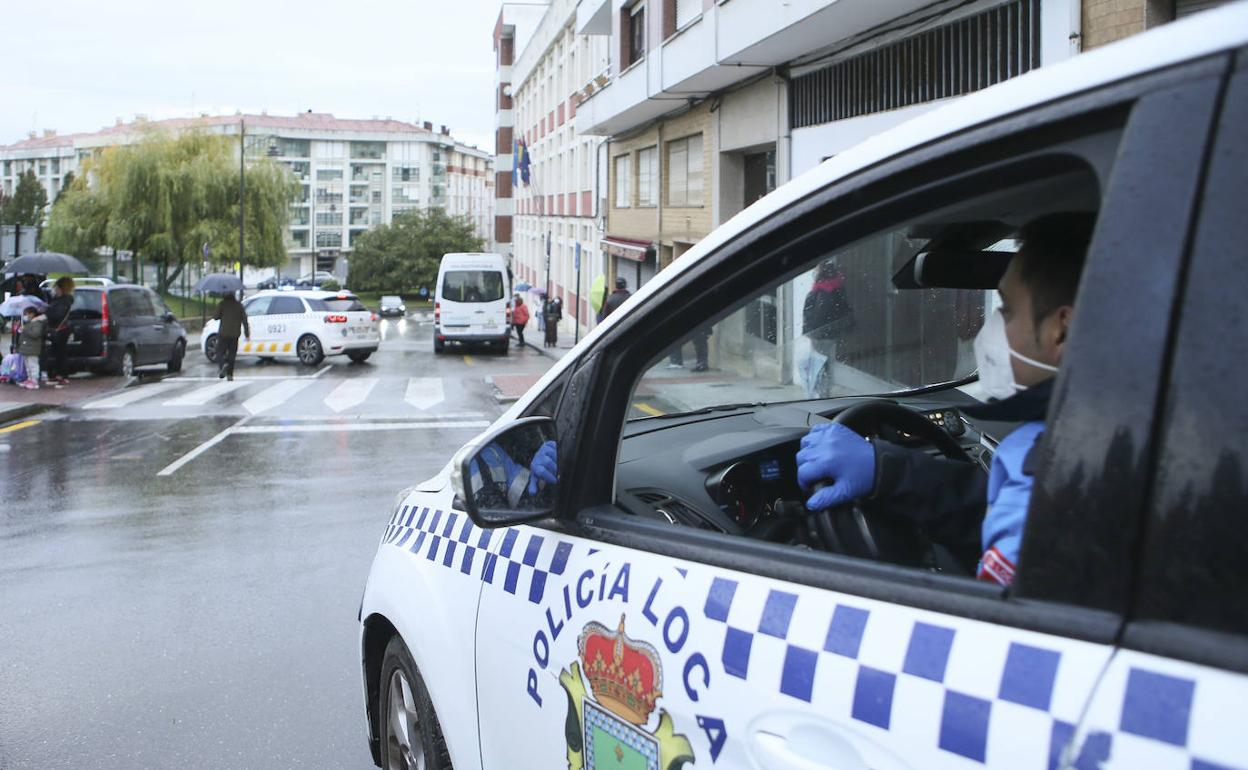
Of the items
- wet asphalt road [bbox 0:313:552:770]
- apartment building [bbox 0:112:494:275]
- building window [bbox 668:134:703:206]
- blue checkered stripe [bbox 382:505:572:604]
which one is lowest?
wet asphalt road [bbox 0:313:552:770]

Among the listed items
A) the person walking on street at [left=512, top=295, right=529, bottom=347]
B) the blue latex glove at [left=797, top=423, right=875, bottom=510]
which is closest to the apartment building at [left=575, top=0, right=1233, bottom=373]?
the blue latex glove at [left=797, top=423, right=875, bottom=510]

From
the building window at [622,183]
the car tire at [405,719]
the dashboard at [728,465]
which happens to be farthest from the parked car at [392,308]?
the car tire at [405,719]

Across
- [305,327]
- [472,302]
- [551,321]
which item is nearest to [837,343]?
[305,327]

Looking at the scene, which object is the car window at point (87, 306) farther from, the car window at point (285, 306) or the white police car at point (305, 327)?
the car window at point (285, 306)

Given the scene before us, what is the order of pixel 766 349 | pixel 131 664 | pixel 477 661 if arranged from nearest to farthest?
pixel 477 661 < pixel 766 349 < pixel 131 664

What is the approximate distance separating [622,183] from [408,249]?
65.5 m

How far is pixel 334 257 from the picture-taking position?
133 m

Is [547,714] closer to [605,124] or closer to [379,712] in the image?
[379,712]

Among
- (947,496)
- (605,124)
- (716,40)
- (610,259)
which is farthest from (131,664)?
(610,259)

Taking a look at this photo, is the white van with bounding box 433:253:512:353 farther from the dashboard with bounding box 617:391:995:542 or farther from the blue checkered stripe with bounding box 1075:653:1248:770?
the blue checkered stripe with bounding box 1075:653:1248:770

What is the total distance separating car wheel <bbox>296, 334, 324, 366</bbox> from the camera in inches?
1037

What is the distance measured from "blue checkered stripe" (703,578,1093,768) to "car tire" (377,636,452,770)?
1348 mm

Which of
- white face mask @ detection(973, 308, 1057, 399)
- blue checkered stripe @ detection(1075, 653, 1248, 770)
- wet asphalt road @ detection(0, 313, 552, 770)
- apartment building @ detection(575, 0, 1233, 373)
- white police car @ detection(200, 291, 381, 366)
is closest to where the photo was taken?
blue checkered stripe @ detection(1075, 653, 1248, 770)

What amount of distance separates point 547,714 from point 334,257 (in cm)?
13549
